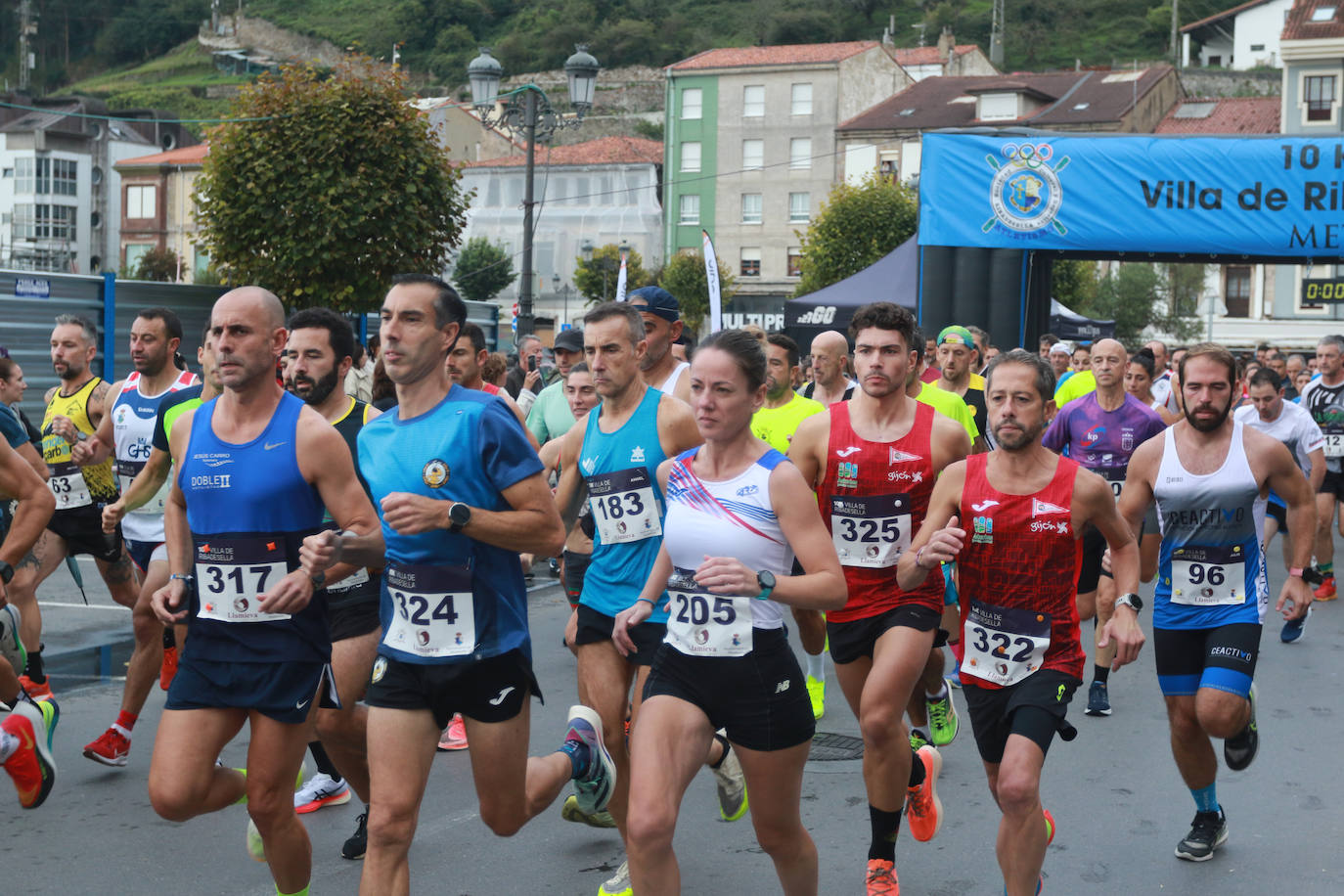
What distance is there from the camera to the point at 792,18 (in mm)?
105562

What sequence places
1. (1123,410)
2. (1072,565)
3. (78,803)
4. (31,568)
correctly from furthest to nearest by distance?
(1123,410) → (31,568) → (78,803) → (1072,565)

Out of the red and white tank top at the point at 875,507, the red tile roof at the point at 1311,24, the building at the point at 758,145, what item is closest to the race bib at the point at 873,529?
the red and white tank top at the point at 875,507

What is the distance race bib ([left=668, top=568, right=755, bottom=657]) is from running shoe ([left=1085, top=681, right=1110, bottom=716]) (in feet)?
14.5

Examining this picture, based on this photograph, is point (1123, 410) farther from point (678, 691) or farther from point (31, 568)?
point (31, 568)

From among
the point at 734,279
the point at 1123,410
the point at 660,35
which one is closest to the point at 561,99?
the point at 660,35

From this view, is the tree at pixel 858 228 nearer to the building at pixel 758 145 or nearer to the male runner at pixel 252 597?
the building at pixel 758 145

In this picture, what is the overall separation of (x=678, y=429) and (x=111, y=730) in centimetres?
306

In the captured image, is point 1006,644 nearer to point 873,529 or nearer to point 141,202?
point 873,529

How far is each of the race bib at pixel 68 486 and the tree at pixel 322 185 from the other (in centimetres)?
1034

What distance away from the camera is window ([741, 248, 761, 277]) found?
70.3 m

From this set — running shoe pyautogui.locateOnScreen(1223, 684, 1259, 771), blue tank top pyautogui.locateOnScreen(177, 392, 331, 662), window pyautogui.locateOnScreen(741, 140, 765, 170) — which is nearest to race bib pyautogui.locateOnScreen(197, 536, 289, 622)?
blue tank top pyautogui.locateOnScreen(177, 392, 331, 662)

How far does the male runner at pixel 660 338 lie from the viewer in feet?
20.5

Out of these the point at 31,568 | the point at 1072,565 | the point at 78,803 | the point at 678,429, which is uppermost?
the point at 678,429

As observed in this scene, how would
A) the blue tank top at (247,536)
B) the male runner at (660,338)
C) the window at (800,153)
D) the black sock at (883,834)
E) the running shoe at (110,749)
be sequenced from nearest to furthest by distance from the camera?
the blue tank top at (247,536), the black sock at (883,834), the male runner at (660,338), the running shoe at (110,749), the window at (800,153)
